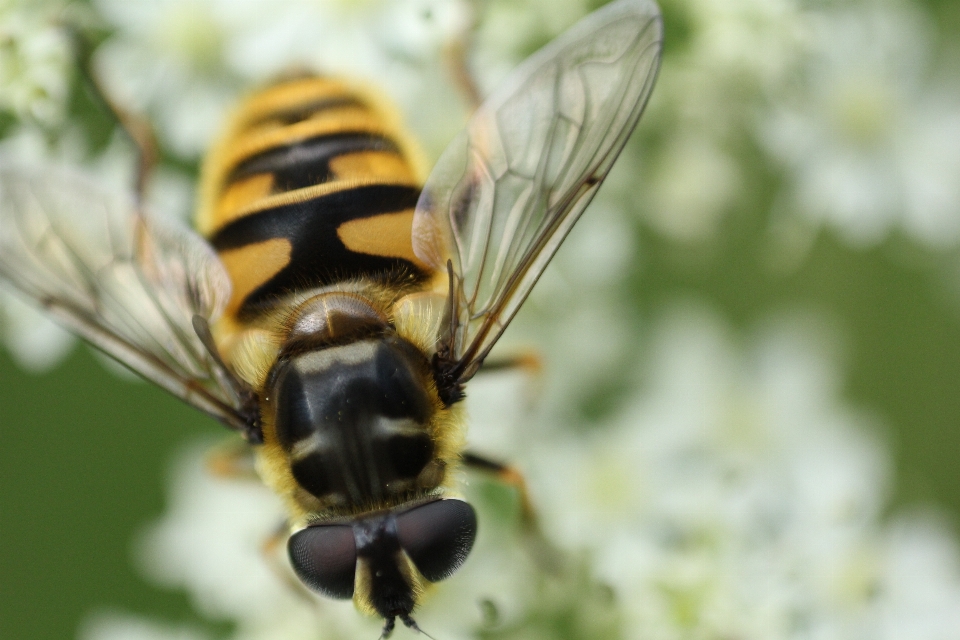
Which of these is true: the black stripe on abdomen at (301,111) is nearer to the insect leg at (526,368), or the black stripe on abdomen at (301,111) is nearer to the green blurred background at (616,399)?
the insect leg at (526,368)

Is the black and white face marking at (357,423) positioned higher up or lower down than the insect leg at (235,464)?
higher up

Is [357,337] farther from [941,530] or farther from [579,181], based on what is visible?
[941,530]

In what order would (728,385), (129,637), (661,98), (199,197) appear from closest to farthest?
(199,197)
(661,98)
(129,637)
(728,385)

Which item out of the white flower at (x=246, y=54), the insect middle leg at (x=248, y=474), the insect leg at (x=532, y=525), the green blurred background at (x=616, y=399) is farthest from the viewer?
the green blurred background at (x=616, y=399)

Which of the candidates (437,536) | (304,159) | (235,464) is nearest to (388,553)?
(437,536)

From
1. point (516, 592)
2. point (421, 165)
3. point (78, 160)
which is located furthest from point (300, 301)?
point (78, 160)

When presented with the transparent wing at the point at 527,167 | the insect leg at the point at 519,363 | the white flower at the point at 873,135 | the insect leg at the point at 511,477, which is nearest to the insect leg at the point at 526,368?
the insect leg at the point at 519,363

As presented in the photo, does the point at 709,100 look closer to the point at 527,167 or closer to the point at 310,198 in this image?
the point at 527,167
